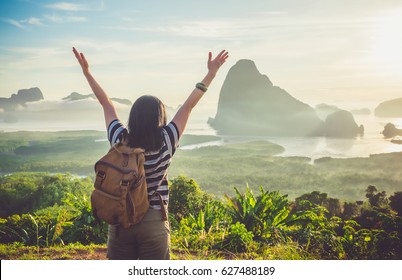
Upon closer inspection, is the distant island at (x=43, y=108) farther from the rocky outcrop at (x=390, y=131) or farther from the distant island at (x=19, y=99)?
the rocky outcrop at (x=390, y=131)

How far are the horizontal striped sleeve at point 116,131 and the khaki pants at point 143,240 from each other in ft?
1.53

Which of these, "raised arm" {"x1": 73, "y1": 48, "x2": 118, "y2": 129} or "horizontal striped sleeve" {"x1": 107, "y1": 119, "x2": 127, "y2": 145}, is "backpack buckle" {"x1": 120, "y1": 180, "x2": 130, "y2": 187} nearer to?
"horizontal striped sleeve" {"x1": 107, "y1": 119, "x2": 127, "y2": 145}

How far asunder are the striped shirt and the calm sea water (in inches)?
461

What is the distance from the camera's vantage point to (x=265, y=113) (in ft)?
165

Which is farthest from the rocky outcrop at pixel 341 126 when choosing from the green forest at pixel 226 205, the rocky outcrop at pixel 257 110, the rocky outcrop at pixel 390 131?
the rocky outcrop at pixel 390 131

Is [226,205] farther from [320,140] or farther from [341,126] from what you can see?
[320,140]

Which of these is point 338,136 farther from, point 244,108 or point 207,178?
point 244,108

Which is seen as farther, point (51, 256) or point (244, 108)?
point (244, 108)

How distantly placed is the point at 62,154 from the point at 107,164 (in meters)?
32.0

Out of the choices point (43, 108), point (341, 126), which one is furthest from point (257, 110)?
point (43, 108)

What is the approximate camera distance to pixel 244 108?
177ft

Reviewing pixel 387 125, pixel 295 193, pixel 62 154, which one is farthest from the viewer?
pixel 295 193

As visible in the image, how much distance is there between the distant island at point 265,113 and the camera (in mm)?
31125
